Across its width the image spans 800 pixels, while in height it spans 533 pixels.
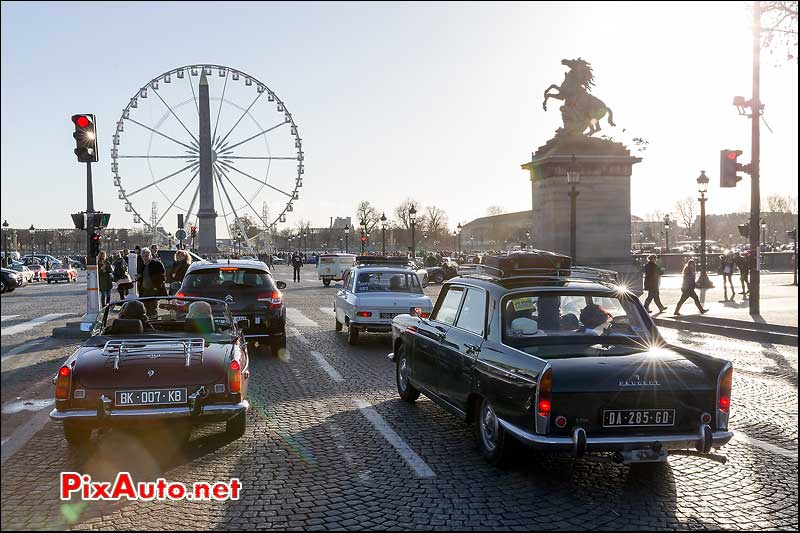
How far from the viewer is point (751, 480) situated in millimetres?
5617

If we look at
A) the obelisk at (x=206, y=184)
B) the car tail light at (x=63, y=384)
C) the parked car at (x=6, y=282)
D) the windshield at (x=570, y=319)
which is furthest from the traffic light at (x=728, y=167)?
the obelisk at (x=206, y=184)

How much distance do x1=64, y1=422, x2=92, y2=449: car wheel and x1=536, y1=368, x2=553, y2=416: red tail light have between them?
3.78m

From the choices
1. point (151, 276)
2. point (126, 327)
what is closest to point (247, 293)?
point (151, 276)

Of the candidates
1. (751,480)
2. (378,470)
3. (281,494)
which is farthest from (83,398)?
(751,480)

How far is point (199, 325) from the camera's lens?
24.8 ft

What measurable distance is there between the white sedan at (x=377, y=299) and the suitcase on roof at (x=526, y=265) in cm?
599

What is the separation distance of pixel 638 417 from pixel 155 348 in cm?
402

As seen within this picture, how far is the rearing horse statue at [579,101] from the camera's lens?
106ft

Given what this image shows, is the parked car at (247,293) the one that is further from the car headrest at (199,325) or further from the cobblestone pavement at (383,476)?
the car headrest at (199,325)

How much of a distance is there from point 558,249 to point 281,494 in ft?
86.7

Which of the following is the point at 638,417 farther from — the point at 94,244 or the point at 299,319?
the point at 299,319

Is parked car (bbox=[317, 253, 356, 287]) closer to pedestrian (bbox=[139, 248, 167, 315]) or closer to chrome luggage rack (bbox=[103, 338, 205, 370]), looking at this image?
pedestrian (bbox=[139, 248, 167, 315])

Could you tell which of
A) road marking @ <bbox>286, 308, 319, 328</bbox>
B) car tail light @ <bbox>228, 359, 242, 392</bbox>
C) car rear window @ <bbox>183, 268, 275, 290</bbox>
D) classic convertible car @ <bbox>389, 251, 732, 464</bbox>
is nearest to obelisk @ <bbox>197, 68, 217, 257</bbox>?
road marking @ <bbox>286, 308, 319, 328</bbox>

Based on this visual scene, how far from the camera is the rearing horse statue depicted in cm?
3222
